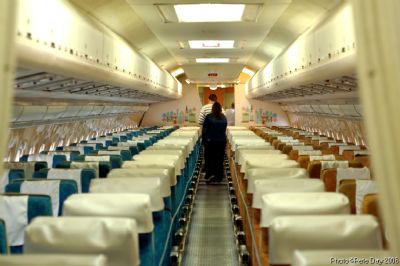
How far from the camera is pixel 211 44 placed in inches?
364

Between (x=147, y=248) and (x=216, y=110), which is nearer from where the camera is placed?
(x=147, y=248)

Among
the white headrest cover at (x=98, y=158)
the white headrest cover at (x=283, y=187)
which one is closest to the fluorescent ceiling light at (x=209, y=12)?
the white headrest cover at (x=98, y=158)

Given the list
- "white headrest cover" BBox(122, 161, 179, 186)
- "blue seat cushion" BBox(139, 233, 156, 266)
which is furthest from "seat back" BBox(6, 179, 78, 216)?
"white headrest cover" BBox(122, 161, 179, 186)

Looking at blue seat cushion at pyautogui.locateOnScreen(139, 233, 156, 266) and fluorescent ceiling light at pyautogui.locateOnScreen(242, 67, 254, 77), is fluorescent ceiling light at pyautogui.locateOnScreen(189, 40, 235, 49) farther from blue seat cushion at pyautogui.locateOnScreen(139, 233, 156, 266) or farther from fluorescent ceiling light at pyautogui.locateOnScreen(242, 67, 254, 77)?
blue seat cushion at pyautogui.locateOnScreen(139, 233, 156, 266)

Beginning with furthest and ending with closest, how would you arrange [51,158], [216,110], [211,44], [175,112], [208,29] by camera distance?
[175,112] < [216,110] < [211,44] < [208,29] < [51,158]

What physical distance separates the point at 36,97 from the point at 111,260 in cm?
420

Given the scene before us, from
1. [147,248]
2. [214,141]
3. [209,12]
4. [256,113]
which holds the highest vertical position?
[209,12]

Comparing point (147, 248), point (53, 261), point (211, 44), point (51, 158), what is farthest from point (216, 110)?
point (53, 261)

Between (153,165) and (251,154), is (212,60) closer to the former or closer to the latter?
(251,154)

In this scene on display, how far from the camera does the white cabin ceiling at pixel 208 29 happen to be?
551 cm

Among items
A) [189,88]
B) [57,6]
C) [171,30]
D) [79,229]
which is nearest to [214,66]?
[189,88]

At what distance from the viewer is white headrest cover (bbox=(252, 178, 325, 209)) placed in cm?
289

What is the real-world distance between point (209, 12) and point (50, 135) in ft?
11.9

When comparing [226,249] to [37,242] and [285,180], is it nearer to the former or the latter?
[285,180]
